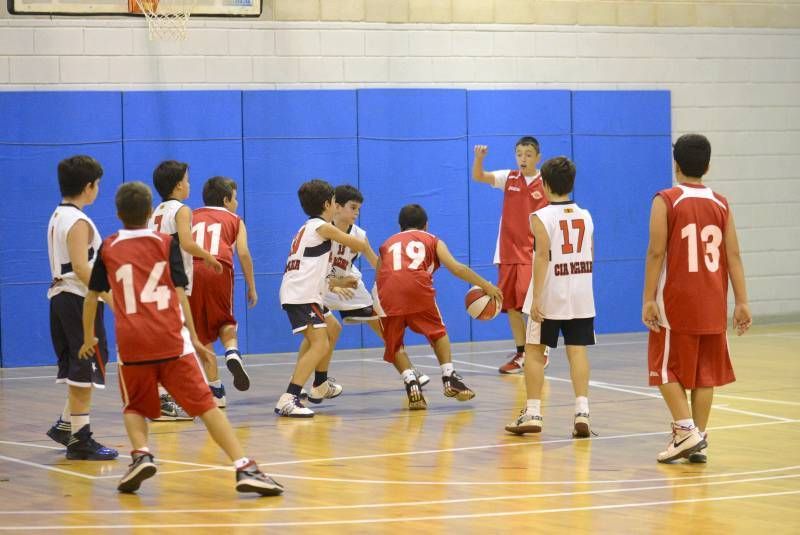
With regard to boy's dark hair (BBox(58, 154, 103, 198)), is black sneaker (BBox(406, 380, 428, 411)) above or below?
below

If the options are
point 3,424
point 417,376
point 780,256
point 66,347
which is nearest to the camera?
point 66,347

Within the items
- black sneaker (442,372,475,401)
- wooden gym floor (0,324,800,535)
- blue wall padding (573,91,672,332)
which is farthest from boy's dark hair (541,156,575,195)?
blue wall padding (573,91,672,332)

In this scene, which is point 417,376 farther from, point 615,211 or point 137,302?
point 615,211

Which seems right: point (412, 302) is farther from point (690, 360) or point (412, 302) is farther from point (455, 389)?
point (690, 360)

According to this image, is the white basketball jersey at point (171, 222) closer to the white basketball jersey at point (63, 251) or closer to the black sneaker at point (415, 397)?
the white basketball jersey at point (63, 251)

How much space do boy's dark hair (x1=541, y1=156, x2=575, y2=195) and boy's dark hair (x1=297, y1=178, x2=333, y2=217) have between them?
1.79 meters

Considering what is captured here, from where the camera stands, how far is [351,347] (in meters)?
13.4

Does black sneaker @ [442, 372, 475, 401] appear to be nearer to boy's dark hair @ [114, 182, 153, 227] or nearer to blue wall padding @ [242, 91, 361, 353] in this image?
boy's dark hair @ [114, 182, 153, 227]

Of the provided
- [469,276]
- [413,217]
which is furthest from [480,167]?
[469,276]

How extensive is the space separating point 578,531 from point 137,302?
229 cm

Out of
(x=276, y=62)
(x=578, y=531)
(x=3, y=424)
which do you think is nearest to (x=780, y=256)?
(x=276, y=62)

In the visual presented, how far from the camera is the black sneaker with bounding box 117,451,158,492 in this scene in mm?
6406

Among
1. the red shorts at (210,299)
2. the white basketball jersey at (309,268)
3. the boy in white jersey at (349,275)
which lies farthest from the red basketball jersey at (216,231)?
the boy in white jersey at (349,275)

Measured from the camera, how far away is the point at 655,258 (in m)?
7.05
